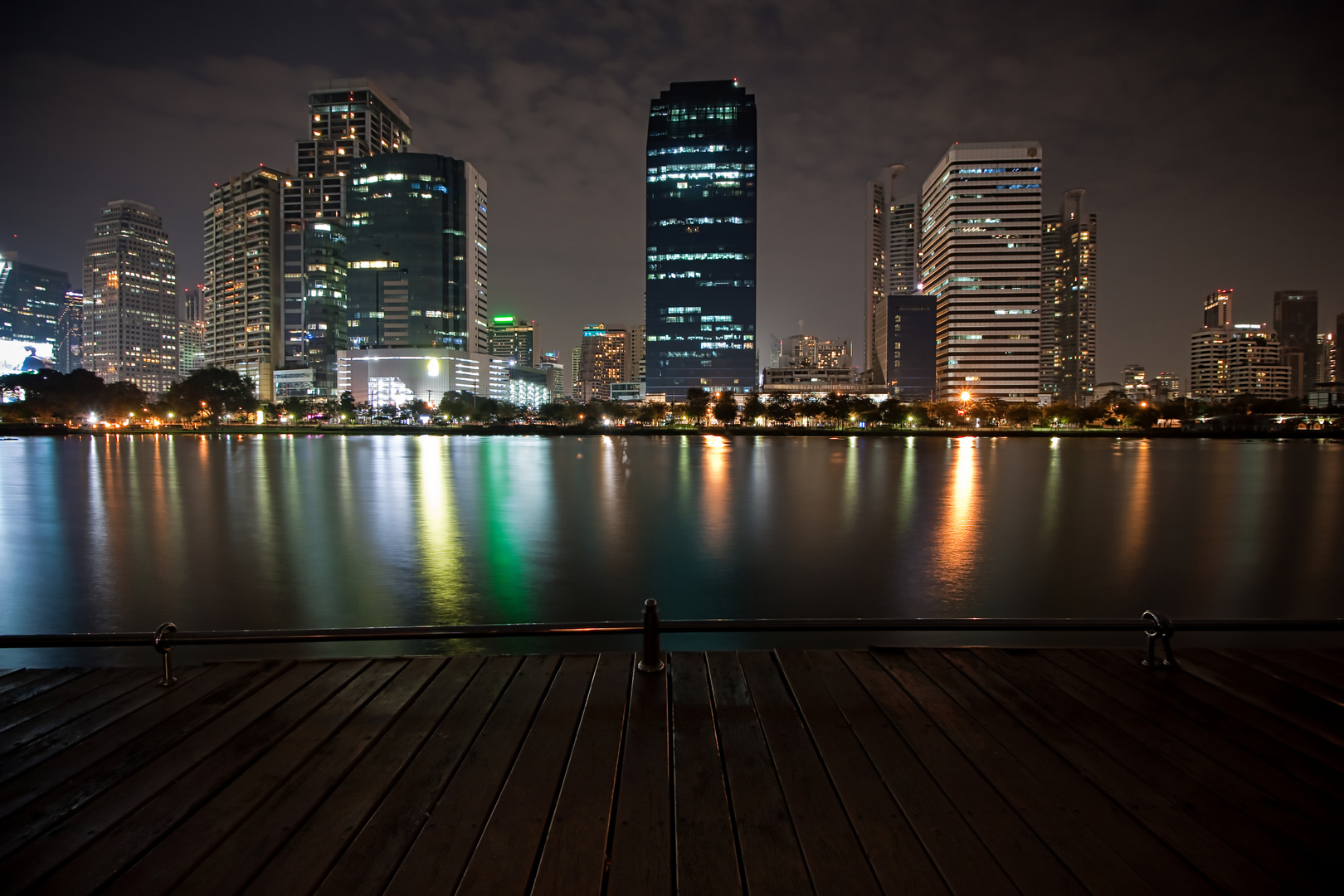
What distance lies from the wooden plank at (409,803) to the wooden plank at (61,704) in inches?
118

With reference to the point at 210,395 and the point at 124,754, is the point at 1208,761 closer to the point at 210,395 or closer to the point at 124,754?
the point at 124,754

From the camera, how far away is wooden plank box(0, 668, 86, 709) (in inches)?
209

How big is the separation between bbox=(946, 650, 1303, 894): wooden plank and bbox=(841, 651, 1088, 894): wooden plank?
0.54 metres

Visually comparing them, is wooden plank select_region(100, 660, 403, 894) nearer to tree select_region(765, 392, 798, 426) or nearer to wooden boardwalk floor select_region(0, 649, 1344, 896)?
wooden boardwalk floor select_region(0, 649, 1344, 896)

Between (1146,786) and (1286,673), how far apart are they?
10.4ft

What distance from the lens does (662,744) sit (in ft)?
14.8

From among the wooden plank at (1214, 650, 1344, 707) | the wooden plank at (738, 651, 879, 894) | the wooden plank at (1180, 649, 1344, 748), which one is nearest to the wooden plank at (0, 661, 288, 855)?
the wooden plank at (738, 651, 879, 894)

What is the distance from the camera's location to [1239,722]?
4848 mm

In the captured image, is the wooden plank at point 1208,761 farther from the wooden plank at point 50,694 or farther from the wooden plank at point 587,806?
the wooden plank at point 50,694

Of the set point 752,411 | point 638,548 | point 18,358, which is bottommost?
point 638,548

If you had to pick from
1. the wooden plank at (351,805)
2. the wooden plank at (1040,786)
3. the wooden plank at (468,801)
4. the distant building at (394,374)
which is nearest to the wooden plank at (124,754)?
the wooden plank at (351,805)

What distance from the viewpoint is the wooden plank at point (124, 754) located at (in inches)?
Result: 145

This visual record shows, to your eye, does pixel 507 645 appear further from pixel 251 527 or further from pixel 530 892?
pixel 251 527

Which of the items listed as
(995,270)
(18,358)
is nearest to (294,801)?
(995,270)
